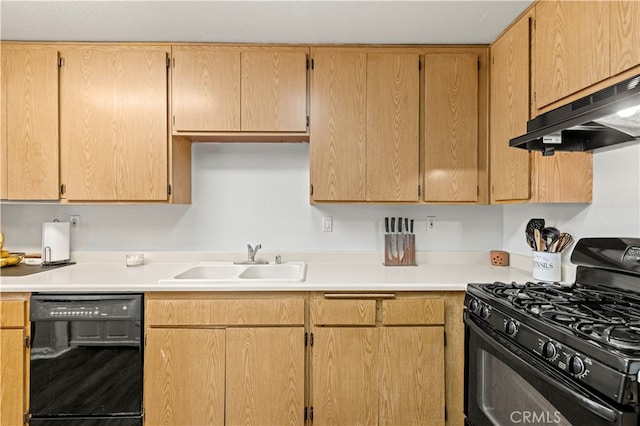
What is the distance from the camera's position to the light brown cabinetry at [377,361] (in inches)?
69.3

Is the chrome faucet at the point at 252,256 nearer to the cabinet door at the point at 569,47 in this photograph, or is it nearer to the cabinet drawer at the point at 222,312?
the cabinet drawer at the point at 222,312

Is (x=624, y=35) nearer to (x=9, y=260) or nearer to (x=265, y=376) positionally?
(x=265, y=376)

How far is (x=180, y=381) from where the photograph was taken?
1.75m

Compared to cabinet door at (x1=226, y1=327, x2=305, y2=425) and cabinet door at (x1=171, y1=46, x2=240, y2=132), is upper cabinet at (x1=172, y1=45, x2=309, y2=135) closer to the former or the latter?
cabinet door at (x1=171, y1=46, x2=240, y2=132)

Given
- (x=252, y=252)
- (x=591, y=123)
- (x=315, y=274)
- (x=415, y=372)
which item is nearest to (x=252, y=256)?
(x=252, y=252)

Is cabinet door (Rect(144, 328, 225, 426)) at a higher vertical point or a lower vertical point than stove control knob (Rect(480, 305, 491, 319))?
lower

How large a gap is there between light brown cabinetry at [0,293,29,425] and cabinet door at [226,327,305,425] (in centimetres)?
102

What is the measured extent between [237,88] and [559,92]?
1.65 metres

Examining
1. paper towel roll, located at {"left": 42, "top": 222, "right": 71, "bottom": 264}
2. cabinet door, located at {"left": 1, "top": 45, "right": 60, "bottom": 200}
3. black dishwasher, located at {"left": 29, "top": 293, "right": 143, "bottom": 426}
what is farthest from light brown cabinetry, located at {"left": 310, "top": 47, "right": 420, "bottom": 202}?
paper towel roll, located at {"left": 42, "top": 222, "right": 71, "bottom": 264}

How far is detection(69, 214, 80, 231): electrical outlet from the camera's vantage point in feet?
7.93

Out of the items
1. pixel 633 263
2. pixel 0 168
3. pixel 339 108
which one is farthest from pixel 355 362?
pixel 0 168

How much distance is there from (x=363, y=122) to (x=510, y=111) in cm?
79

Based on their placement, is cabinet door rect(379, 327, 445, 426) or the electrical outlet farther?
the electrical outlet

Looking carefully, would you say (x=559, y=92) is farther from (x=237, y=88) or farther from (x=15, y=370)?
(x=15, y=370)
